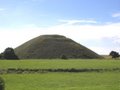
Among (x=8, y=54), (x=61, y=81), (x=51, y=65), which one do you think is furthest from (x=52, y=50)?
(x=61, y=81)

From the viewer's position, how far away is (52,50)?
524 feet

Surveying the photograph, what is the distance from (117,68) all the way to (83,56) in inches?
3482

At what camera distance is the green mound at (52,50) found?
152 m

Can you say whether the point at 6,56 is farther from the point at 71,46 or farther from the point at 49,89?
the point at 49,89

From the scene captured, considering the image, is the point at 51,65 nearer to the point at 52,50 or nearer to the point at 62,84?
the point at 62,84

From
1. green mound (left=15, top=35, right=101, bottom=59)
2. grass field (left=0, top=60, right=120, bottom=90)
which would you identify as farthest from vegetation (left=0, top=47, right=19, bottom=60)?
grass field (left=0, top=60, right=120, bottom=90)

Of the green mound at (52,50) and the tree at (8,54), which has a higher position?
the green mound at (52,50)

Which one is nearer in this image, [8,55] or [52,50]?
[8,55]

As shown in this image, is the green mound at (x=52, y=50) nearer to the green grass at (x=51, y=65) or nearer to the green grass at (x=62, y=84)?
the green grass at (x=51, y=65)

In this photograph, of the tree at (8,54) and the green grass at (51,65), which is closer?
the green grass at (51,65)

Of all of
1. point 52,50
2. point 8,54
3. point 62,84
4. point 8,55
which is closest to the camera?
point 62,84

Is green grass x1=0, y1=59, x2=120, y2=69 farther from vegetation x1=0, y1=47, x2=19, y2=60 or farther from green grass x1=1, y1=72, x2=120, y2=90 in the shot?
vegetation x1=0, y1=47, x2=19, y2=60

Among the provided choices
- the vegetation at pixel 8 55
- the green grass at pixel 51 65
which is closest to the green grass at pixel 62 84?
the green grass at pixel 51 65

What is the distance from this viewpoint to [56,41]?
172375mm
